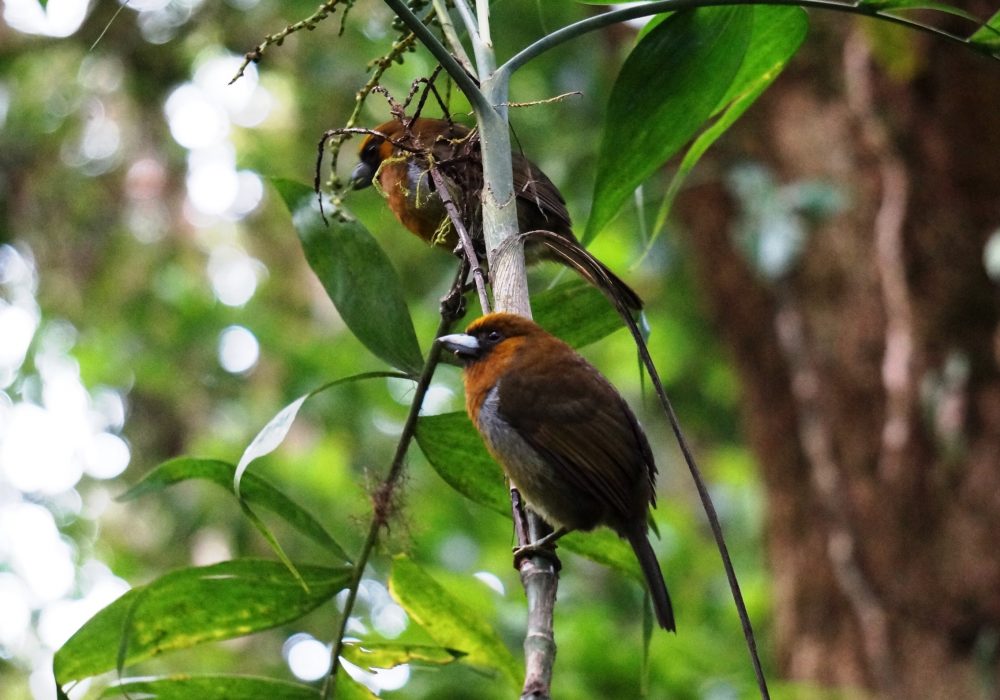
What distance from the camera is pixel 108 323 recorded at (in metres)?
7.69

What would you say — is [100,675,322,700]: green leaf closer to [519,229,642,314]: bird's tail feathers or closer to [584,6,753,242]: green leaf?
[519,229,642,314]: bird's tail feathers

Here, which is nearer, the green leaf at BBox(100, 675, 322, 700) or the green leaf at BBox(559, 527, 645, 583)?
the green leaf at BBox(100, 675, 322, 700)

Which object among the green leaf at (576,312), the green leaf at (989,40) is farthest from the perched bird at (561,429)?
the green leaf at (989,40)

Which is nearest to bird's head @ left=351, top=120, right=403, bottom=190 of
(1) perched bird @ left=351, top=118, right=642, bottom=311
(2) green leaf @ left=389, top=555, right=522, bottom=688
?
(1) perched bird @ left=351, top=118, right=642, bottom=311

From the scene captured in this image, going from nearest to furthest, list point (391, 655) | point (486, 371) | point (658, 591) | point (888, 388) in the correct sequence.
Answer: point (391, 655) → point (658, 591) → point (486, 371) → point (888, 388)

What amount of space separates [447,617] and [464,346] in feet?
1.80

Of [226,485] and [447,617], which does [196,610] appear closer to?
[226,485]

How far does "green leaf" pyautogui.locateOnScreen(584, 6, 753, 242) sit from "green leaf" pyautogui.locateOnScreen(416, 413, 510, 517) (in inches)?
20.4

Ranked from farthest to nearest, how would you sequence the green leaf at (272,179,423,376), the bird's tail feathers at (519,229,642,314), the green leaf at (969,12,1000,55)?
the green leaf at (272,179,423,376) → the green leaf at (969,12,1000,55) → the bird's tail feathers at (519,229,642,314)

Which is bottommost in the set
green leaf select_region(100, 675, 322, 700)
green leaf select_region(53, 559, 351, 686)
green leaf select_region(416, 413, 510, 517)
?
green leaf select_region(100, 675, 322, 700)

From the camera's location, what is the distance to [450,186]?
229 cm

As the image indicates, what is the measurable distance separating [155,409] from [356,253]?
6.57 metres

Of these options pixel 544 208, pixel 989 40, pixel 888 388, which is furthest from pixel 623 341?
pixel 989 40

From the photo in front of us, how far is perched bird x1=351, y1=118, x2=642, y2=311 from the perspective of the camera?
2.06 meters
